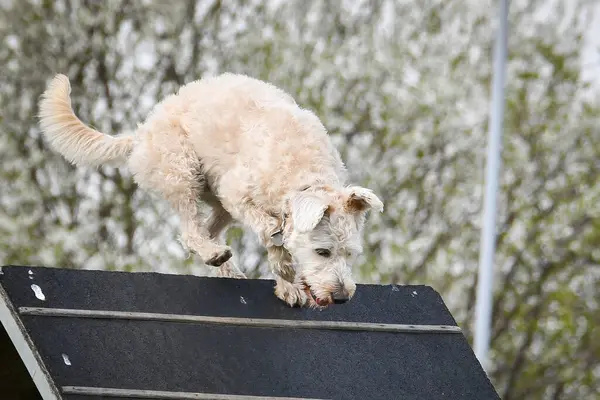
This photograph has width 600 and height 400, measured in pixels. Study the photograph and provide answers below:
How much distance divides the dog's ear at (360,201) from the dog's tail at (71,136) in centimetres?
124

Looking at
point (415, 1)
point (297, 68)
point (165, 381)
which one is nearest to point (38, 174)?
point (297, 68)

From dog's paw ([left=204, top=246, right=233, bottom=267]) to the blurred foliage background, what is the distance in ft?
10.7

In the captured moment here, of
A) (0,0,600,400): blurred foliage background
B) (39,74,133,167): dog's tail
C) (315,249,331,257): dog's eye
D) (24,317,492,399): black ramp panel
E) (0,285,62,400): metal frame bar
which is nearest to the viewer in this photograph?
(0,285,62,400): metal frame bar

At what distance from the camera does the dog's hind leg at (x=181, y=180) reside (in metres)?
3.82

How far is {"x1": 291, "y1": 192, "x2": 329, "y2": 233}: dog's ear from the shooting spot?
10.5 feet

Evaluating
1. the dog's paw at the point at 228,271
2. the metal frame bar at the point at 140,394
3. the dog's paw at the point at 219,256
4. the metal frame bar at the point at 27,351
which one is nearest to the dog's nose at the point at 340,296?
the metal frame bar at the point at 140,394

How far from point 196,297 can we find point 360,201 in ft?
2.33

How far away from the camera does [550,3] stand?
7.69 m

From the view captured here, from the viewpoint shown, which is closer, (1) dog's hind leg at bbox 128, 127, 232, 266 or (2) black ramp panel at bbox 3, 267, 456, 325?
(2) black ramp panel at bbox 3, 267, 456, 325

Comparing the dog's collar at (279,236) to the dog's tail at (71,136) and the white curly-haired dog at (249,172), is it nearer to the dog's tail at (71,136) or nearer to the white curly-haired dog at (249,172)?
the white curly-haired dog at (249,172)

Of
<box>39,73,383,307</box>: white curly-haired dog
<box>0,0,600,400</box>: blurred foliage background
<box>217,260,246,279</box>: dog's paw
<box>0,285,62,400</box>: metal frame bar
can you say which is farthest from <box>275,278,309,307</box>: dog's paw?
<box>0,0,600,400</box>: blurred foliage background

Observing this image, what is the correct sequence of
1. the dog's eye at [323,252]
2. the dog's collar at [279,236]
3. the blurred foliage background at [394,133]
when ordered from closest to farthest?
the dog's eye at [323,252]
the dog's collar at [279,236]
the blurred foliage background at [394,133]

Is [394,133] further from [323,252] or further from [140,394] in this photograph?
[140,394]

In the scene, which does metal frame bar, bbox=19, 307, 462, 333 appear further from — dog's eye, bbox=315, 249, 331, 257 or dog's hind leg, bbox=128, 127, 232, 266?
dog's hind leg, bbox=128, 127, 232, 266
